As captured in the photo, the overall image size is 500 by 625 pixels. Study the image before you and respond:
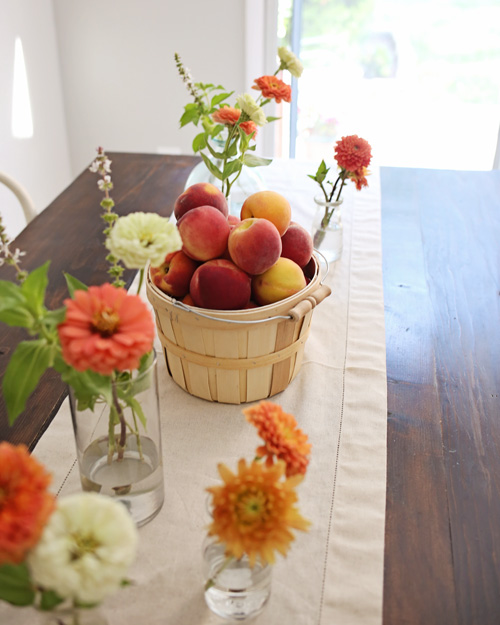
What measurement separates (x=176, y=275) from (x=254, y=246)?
0.37 ft

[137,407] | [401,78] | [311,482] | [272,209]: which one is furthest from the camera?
[401,78]

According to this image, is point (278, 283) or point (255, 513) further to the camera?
point (278, 283)

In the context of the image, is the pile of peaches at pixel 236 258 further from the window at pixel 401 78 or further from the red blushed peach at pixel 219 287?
Answer: the window at pixel 401 78

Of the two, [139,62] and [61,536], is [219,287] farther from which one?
[139,62]

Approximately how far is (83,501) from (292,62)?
3.35 ft

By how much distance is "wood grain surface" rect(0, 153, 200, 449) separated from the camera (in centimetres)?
85

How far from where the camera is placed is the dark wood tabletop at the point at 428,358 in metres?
0.65

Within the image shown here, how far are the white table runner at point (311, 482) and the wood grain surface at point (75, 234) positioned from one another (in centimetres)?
4

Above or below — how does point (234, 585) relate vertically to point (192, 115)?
below

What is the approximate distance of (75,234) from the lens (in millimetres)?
1338

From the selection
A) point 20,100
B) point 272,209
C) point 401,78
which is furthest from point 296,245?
point 401,78

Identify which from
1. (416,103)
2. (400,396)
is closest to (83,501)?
(400,396)

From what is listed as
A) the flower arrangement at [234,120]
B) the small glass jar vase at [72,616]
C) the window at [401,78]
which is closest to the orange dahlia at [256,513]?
the small glass jar vase at [72,616]

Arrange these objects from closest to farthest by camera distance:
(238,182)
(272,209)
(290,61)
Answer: (272,209), (290,61), (238,182)
